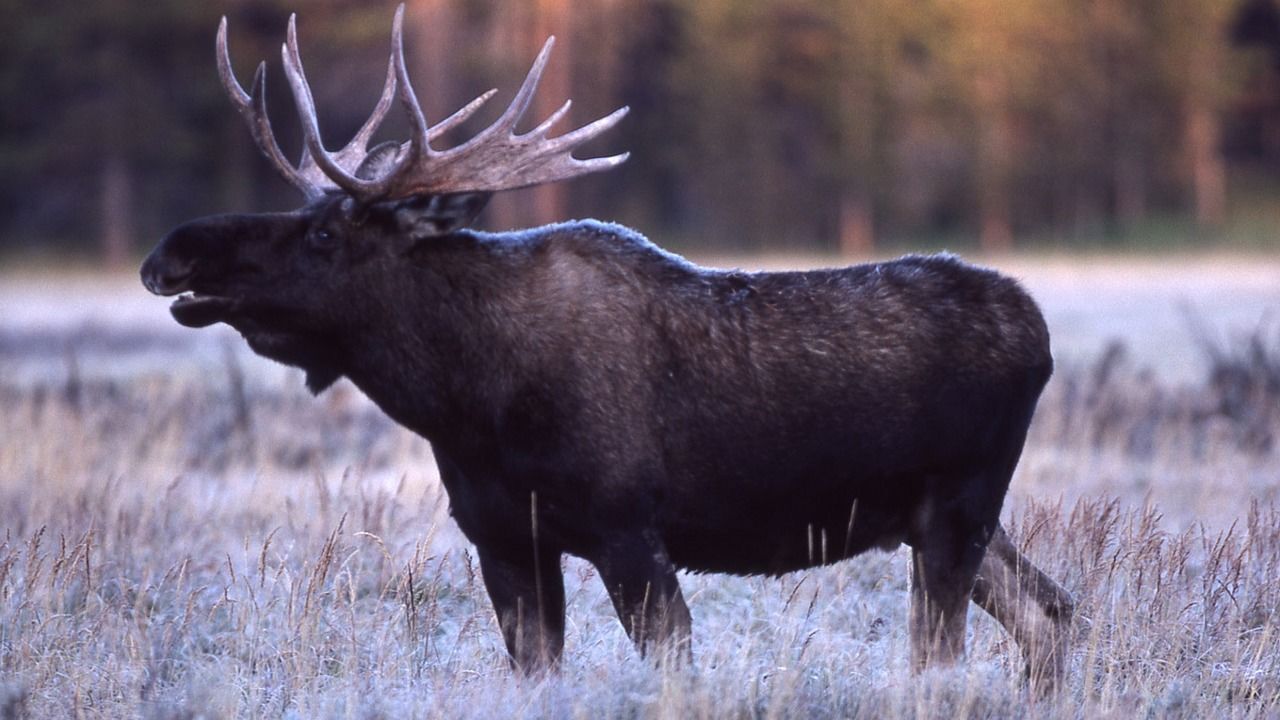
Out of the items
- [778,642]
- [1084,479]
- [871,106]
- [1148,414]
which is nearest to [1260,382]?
[1148,414]

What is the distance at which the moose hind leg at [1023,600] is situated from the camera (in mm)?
5820

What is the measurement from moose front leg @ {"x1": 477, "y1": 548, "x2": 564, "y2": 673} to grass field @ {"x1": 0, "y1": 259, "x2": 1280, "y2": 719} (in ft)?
0.41

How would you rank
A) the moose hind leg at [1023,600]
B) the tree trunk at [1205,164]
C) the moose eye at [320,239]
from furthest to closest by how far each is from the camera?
the tree trunk at [1205,164], the moose hind leg at [1023,600], the moose eye at [320,239]

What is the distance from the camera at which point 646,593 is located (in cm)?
526

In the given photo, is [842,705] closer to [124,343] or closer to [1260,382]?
[1260,382]

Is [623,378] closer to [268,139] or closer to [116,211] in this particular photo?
[268,139]

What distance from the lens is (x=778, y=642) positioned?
19.5 feet

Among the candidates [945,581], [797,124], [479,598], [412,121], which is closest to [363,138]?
[412,121]

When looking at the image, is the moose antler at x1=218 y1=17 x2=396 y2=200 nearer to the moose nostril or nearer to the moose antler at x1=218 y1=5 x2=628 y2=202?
the moose antler at x1=218 y1=5 x2=628 y2=202

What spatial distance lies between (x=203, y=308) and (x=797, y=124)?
50.6m

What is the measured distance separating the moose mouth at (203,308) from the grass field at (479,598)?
3.11ft

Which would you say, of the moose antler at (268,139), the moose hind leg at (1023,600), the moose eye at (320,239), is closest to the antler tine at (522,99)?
the moose antler at (268,139)

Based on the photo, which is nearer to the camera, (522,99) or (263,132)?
(522,99)

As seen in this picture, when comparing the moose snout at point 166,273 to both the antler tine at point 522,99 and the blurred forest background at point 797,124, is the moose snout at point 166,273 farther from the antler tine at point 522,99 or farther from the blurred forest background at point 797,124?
the blurred forest background at point 797,124
